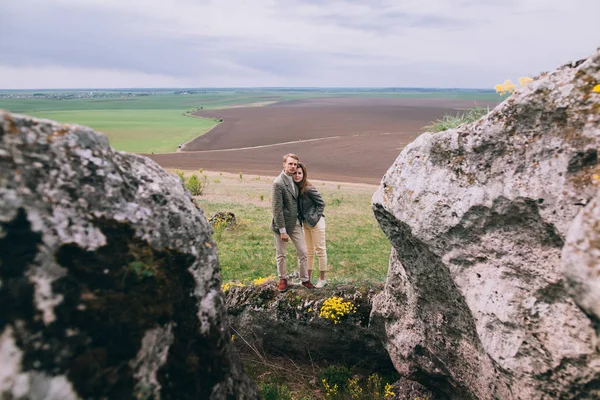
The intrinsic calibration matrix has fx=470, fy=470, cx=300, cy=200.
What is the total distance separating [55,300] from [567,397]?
4.42m

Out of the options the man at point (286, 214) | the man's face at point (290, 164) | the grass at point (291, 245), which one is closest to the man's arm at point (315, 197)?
the man at point (286, 214)

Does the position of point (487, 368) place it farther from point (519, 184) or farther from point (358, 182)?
point (358, 182)

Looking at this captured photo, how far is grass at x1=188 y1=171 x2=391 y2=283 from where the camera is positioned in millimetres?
15086

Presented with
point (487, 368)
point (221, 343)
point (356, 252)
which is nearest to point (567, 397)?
point (487, 368)

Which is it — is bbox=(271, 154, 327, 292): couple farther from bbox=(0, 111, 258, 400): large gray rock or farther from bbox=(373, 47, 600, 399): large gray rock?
bbox=(0, 111, 258, 400): large gray rock

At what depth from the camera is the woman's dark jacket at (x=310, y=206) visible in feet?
31.2

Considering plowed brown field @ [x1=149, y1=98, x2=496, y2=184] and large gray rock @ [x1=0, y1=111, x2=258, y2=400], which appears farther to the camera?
plowed brown field @ [x1=149, y1=98, x2=496, y2=184]

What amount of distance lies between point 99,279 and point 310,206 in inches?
254

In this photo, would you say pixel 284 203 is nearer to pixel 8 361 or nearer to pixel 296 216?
pixel 296 216

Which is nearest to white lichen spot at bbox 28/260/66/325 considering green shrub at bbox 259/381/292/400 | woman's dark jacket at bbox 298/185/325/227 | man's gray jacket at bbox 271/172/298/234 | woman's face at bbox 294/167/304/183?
green shrub at bbox 259/381/292/400

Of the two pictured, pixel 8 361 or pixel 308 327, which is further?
pixel 308 327

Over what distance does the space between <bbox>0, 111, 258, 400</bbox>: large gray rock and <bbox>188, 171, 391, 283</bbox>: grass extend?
18.1 ft

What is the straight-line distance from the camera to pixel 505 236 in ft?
16.0

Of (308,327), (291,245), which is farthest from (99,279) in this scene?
(291,245)
